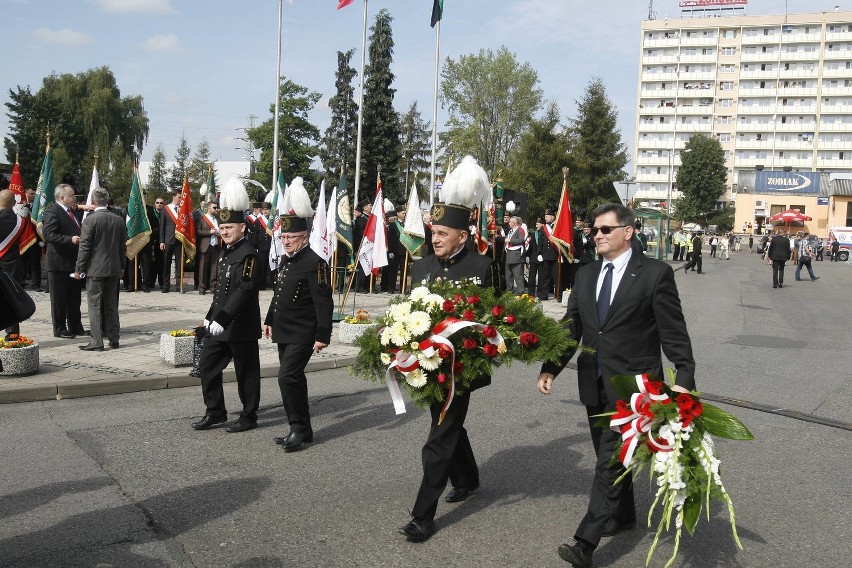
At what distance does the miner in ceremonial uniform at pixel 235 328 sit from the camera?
6.94 metres

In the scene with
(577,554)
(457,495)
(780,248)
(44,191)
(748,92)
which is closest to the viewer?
(577,554)

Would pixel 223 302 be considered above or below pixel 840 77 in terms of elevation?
below

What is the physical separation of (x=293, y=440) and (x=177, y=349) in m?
3.50

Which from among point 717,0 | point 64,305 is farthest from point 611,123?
point 64,305

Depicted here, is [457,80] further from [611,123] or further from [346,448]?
[346,448]

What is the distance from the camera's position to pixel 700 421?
3.87m

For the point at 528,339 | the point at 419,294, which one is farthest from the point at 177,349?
the point at 528,339

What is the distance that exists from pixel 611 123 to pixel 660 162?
4326 centimetres

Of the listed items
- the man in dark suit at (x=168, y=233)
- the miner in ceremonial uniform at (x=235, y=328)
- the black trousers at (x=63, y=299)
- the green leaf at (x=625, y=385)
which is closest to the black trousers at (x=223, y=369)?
the miner in ceremonial uniform at (x=235, y=328)

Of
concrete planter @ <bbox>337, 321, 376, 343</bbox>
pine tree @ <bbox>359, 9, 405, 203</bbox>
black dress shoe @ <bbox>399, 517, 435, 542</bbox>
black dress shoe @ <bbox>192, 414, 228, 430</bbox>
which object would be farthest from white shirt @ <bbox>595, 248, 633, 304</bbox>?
pine tree @ <bbox>359, 9, 405, 203</bbox>

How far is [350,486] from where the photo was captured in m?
5.60

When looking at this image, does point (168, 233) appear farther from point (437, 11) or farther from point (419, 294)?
point (437, 11)

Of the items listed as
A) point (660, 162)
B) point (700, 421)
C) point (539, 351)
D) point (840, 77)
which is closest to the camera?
point (700, 421)

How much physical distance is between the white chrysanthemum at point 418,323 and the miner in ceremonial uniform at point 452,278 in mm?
570
